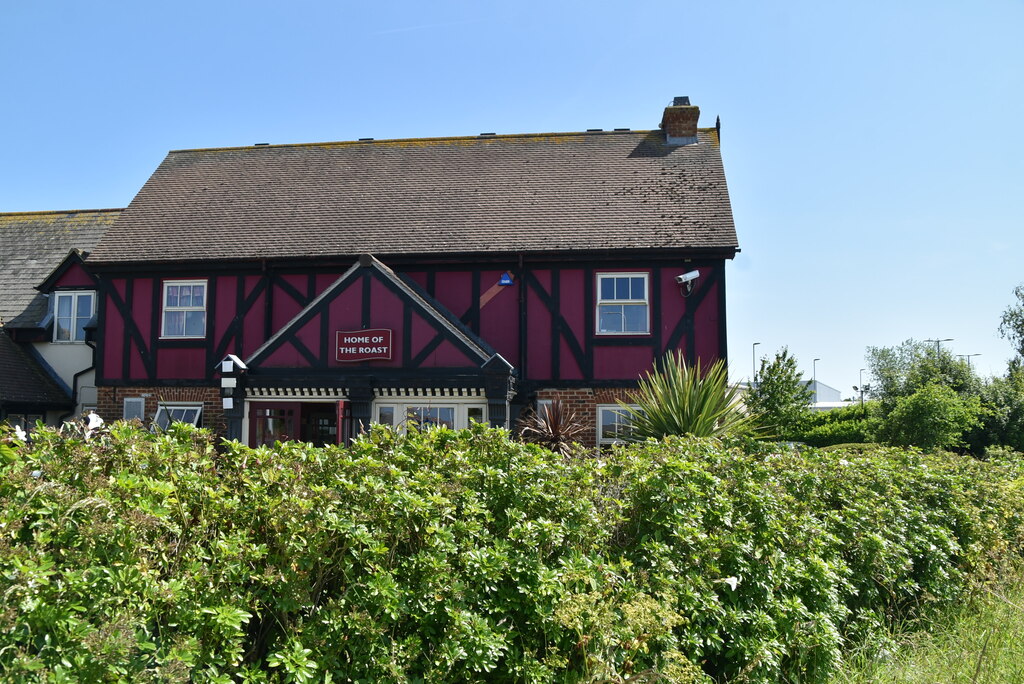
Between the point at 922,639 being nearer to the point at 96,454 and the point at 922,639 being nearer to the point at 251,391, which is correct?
the point at 96,454

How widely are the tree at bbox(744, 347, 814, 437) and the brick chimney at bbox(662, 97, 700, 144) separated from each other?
5506 mm

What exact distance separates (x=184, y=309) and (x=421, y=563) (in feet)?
49.2

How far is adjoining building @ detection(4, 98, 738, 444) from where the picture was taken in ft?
46.3

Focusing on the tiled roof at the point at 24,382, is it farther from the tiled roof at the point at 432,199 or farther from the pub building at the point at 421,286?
the tiled roof at the point at 432,199

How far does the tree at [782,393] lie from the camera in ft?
55.6

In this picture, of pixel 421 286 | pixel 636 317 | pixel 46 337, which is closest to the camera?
pixel 636 317

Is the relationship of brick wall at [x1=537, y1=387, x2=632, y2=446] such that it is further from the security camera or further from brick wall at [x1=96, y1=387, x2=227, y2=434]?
brick wall at [x1=96, y1=387, x2=227, y2=434]

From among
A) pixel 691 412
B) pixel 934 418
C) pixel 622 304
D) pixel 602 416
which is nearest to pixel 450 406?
pixel 602 416

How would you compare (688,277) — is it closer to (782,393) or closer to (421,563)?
(782,393)

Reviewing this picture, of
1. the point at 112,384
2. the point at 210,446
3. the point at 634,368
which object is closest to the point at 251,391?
the point at 112,384

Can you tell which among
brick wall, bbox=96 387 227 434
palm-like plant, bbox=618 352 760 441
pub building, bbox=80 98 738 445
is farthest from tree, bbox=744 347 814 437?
brick wall, bbox=96 387 227 434

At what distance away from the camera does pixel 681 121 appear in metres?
18.8

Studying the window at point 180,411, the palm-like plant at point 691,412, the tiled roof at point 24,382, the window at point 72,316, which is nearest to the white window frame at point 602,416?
the palm-like plant at point 691,412

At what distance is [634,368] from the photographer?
15.6 metres
